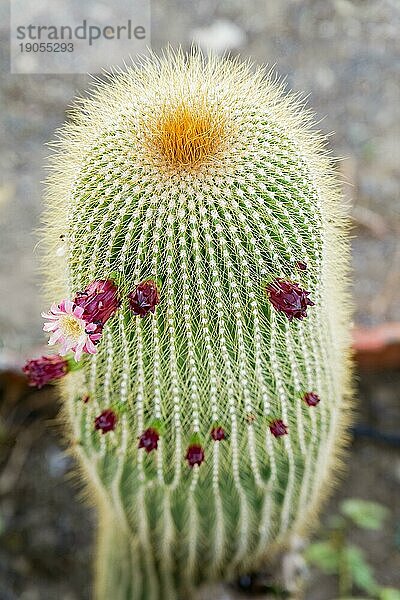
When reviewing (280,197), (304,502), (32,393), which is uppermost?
(280,197)

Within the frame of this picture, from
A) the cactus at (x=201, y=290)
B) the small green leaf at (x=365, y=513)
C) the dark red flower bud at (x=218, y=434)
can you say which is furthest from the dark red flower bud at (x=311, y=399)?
the small green leaf at (x=365, y=513)

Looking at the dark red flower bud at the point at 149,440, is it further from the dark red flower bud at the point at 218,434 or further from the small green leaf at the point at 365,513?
the small green leaf at the point at 365,513

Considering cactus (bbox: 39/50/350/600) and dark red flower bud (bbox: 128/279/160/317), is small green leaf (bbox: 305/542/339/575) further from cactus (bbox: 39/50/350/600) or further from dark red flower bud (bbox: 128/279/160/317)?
dark red flower bud (bbox: 128/279/160/317)

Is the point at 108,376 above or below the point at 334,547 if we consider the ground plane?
above

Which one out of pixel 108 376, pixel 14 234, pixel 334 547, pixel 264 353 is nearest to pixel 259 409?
pixel 264 353

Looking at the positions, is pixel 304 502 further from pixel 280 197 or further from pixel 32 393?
pixel 32 393

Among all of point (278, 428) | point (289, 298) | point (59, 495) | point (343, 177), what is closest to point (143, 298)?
point (289, 298)

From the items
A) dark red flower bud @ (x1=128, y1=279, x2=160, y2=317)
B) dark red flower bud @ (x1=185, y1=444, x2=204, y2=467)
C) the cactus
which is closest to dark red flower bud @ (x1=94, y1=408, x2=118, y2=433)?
the cactus
